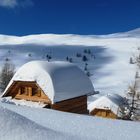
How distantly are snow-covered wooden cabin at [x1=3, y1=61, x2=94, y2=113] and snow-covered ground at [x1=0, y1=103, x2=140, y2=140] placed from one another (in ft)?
30.3

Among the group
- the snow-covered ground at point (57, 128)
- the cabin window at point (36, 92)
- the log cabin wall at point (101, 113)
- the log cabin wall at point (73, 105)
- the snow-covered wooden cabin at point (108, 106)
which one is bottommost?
the log cabin wall at point (101, 113)

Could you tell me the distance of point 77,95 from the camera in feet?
55.1

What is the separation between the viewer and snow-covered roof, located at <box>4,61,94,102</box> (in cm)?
1533

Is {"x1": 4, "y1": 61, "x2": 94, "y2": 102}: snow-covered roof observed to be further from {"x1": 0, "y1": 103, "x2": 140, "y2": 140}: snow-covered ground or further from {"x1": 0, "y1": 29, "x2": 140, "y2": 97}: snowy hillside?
{"x1": 0, "y1": 29, "x2": 140, "y2": 97}: snowy hillside

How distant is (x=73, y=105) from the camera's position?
55.5ft

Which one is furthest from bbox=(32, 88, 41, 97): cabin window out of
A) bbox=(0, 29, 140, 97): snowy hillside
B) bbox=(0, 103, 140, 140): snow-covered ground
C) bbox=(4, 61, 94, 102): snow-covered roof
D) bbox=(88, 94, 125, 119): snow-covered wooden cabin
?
bbox=(0, 29, 140, 97): snowy hillside

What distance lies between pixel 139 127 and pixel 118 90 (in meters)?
42.1

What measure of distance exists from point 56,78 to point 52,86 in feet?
1.98

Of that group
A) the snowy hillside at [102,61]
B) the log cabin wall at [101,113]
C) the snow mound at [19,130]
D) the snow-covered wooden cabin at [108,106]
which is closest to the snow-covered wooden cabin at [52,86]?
the snow-covered wooden cabin at [108,106]

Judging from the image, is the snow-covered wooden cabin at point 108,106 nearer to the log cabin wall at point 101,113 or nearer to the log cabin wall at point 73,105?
the log cabin wall at point 101,113

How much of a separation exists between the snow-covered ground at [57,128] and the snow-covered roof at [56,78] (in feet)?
30.1

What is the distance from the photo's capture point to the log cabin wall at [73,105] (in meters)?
15.8

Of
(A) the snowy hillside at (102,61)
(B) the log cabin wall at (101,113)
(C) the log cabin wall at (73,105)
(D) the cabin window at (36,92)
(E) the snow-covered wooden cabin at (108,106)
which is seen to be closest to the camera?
(C) the log cabin wall at (73,105)

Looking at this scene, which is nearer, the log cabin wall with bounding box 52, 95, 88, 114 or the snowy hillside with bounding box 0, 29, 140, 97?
the log cabin wall with bounding box 52, 95, 88, 114
